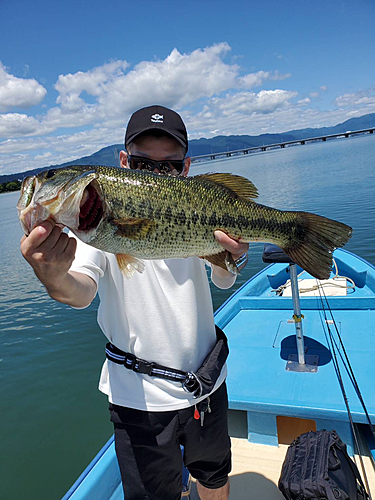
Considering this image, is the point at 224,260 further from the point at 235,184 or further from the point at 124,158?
the point at 124,158

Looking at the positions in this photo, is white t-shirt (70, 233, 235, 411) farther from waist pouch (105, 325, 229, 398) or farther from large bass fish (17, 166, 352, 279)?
large bass fish (17, 166, 352, 279)

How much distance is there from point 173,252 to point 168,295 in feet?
1.45

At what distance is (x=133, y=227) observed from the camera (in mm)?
2098

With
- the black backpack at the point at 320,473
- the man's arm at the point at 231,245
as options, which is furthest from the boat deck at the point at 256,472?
the man's arm at the point at 231,245

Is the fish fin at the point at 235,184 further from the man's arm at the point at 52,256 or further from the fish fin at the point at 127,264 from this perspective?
the man's arm at the point at 52,256

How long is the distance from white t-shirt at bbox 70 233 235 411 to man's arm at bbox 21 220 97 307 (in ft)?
0.77

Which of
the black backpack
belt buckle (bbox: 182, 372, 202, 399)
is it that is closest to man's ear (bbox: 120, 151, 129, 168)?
belt buckle (bbox: 182, 372, 202, 399)

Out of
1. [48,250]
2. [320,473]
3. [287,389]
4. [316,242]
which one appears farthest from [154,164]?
[287,389]

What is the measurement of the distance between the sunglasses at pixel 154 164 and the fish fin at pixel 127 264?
3.01 ft

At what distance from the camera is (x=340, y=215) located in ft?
70.4

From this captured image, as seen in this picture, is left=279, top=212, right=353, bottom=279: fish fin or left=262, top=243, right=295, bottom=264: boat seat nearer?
left=279, top=212, right=353, bottom=279: fish fin

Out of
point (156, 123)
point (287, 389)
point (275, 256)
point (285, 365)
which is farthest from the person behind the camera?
point (285, 365)

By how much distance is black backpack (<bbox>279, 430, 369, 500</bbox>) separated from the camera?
2918 millimetres

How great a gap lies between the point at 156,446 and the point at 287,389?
2.46 meters
